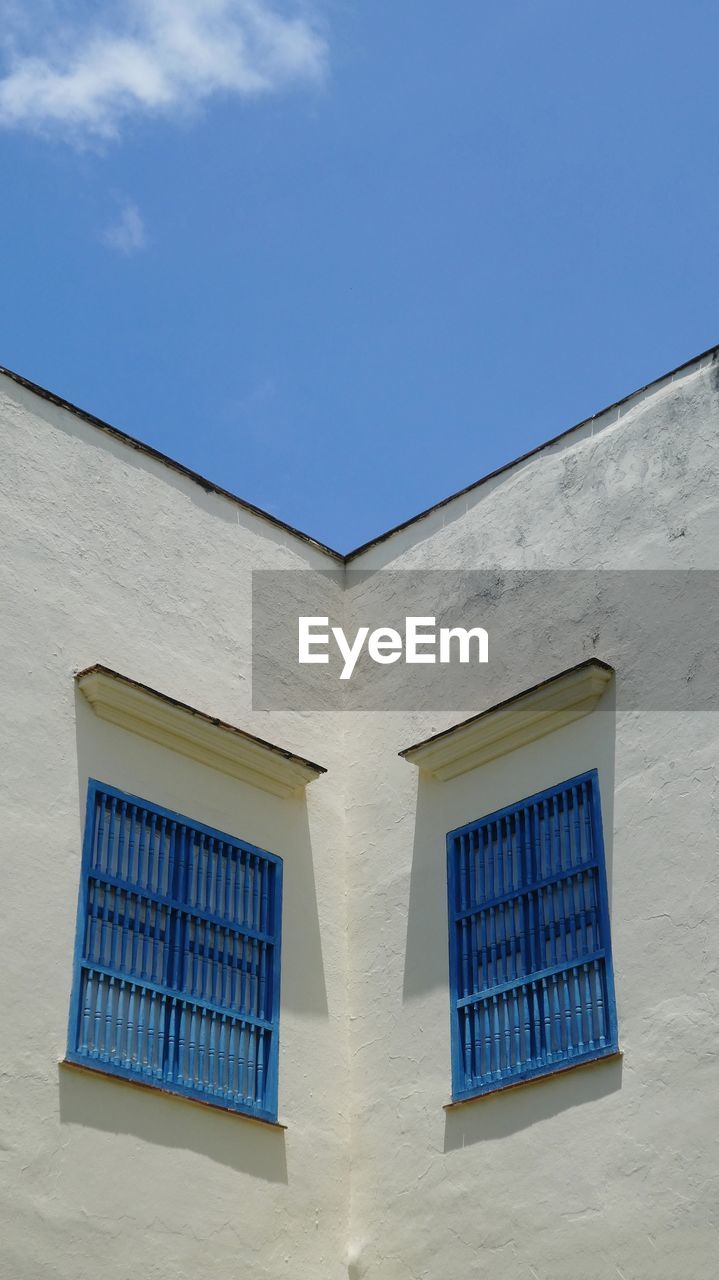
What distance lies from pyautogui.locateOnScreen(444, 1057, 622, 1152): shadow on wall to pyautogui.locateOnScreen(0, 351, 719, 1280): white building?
16 mm

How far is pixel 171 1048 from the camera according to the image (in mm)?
8430

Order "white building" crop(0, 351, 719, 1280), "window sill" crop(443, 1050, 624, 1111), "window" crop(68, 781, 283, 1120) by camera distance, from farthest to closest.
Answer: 1. "window" crop(68, 781, 283, 1120)
2. "window sill" crop(443, 1050, 624, 1111)
3. "white building" crop(0, 351, 719, 1280)

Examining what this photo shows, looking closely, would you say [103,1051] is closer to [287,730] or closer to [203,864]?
Answer: [203,864]

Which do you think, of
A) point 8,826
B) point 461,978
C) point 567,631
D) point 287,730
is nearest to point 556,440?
point 567,631

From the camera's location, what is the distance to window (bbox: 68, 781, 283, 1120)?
→ 27.2 feet

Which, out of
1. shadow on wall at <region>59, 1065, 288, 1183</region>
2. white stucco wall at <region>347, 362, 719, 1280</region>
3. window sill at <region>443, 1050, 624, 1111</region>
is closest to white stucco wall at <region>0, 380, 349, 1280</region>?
shadow on wall at <region>59, 1065, 288, 1183</region>

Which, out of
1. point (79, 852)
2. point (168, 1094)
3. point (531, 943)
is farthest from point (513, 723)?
point (168, 1094)

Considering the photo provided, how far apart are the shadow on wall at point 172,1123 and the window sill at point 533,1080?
0.91m

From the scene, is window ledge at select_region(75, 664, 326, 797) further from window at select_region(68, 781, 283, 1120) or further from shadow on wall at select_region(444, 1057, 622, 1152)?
shadow on wall at select_region(444, 1057, 622, 1152)

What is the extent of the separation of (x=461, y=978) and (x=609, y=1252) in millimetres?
1723

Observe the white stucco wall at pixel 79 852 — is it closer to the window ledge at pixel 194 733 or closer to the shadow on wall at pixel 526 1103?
the window ledge at pixel 194 733

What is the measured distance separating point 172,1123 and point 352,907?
1889 mm

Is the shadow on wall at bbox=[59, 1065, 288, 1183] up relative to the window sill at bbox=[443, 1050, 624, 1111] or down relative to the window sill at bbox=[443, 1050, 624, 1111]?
down

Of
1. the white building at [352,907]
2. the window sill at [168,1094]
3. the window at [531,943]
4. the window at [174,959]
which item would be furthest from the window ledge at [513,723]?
the window sill at [168,1094]
